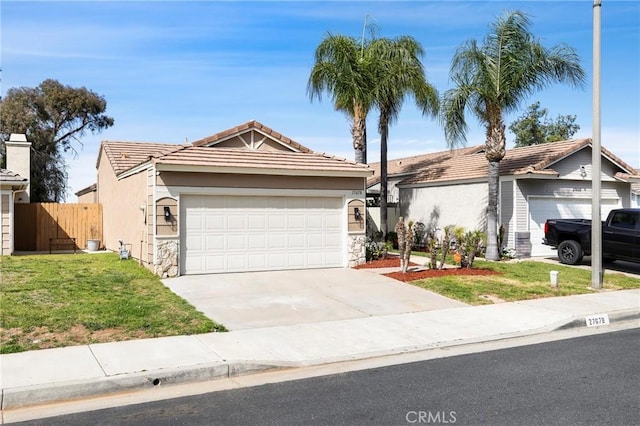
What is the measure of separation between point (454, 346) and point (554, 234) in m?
11.4

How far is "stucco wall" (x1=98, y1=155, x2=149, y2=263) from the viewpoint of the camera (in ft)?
51.9

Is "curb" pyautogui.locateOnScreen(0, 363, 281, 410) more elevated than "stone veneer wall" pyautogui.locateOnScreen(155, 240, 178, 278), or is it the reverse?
"stone veneer wall" pyautogui.locateOnScreen(155, 240, 178, 278)

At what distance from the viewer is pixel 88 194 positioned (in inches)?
1353

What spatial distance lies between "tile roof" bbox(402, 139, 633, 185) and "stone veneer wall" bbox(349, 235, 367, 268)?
262 inches

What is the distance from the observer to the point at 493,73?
17.8m

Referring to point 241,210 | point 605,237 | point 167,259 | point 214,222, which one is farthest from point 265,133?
point 605,237

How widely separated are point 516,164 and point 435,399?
1638cm

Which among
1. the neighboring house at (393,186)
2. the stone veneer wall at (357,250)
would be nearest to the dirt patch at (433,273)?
the stone veneer wall at (357,250)

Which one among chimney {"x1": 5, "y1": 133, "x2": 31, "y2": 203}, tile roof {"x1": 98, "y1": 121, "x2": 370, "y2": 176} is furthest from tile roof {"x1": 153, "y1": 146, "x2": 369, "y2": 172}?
chimney {"x1": 5, "y1": 133, "x2": 31, "y2": 203}

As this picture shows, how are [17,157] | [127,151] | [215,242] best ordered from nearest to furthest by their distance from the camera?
1. [215,242]
2. [127,151]
3. [17,157]

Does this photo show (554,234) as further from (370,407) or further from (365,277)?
(370,407)

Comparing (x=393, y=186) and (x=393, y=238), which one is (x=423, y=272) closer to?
(x=393, y=238)

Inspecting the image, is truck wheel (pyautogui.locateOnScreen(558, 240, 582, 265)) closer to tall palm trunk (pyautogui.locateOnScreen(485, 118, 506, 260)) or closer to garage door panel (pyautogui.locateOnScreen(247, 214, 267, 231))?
tall palm trunk (pyautogui.locateOnScreen(485, 118, 506, 260))

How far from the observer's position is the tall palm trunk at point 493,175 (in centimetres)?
1864
